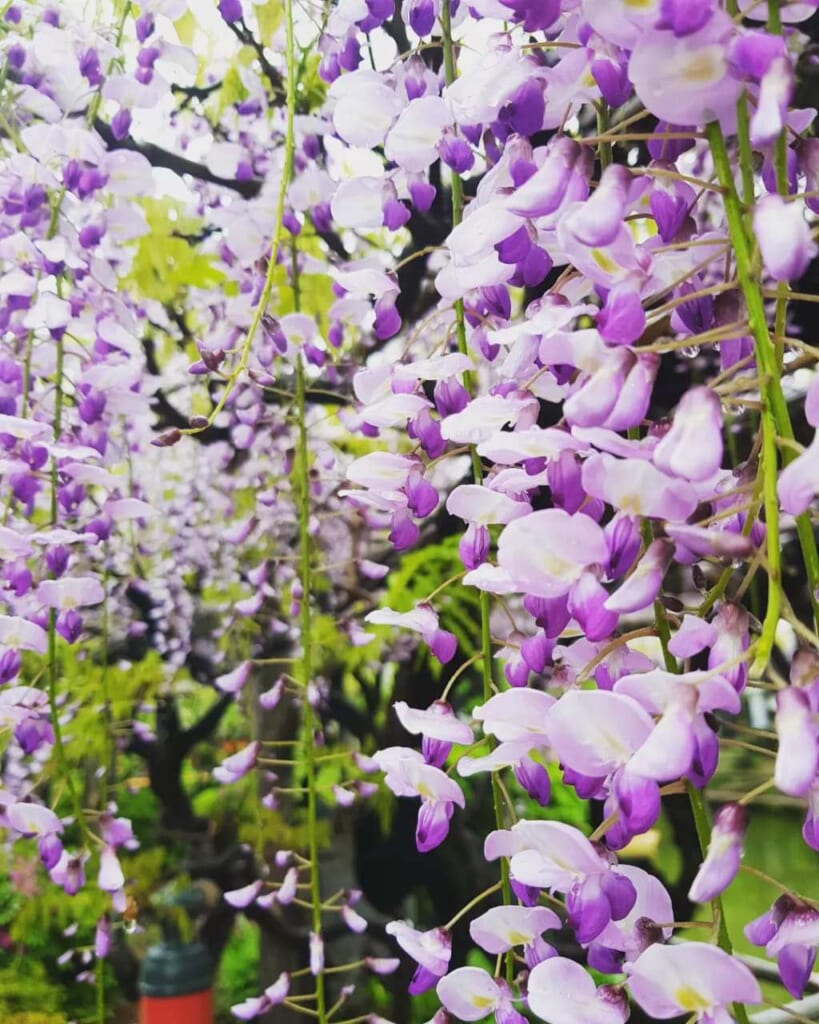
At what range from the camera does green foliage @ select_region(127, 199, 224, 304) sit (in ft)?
7.20

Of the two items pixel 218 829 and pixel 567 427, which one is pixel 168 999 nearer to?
pixel 218 829

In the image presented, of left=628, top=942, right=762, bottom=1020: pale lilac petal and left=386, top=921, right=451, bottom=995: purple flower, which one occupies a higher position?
left=628, top=942, right=762, bottom=1020: pale lilac petal

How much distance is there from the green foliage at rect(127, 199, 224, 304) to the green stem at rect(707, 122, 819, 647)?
1.81m

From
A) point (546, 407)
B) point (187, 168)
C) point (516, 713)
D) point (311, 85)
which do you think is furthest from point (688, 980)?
point (187, 168)

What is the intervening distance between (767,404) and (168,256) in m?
2.09

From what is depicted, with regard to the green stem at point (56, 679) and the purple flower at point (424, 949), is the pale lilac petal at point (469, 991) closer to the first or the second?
the purple flower at point (424, 949)

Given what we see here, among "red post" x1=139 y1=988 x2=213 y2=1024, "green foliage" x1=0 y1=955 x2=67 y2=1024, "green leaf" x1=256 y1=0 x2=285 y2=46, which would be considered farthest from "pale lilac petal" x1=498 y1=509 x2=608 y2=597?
"green foliage" x1=0 y1=955 x2=67 y2=1024

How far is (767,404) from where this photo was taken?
404 mm

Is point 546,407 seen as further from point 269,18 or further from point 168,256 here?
point 168,256

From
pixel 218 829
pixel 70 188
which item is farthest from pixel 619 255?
pixel 218 829

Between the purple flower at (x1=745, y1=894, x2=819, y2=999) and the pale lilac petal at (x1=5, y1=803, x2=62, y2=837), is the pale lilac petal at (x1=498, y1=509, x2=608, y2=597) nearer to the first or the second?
the purple flower at (x1=745, y1=894, x2=819, y2=999)

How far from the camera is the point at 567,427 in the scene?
55 cm

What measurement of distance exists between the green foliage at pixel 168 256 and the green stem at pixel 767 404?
181 centimetres

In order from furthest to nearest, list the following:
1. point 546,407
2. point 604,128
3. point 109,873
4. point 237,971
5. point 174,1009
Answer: point 237,971 → point 174,1009 → point 546,407 → point 109,873 → point 604,128
